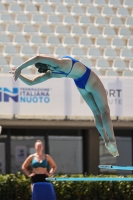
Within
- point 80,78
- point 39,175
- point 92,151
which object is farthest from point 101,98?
point 92,151

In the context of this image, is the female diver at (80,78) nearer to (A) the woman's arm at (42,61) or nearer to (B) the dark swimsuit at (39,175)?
(A) the woman's arm at (42,61)

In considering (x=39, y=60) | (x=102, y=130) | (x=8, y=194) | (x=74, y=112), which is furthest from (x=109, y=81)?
(x=39, y=60)

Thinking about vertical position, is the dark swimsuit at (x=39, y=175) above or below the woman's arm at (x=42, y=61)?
below

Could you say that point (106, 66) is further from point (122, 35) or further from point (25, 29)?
point (25, 29)

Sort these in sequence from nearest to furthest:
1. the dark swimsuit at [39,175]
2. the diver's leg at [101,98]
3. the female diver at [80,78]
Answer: the female diver at [80,78] → the diver's leg at [101,98] → the dark swimsuit at [39,175]

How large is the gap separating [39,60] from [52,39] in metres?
10.6

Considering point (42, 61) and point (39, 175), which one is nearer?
point (42, 61)

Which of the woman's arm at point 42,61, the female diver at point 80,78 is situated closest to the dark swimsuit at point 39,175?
the female diver at point 80,78

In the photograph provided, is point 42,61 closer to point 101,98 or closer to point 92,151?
point 101,98

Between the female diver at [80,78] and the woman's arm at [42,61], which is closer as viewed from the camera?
the woman's arm at [42,61]

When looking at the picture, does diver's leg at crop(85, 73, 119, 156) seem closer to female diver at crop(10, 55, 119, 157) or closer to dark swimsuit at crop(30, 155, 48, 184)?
female diver at crop(10, 55, 119, 157)

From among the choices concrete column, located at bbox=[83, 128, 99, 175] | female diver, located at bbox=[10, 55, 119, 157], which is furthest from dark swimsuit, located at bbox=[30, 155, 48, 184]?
concrete column, located at bbox=[83, 128, 99, 175]

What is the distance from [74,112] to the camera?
15.0m

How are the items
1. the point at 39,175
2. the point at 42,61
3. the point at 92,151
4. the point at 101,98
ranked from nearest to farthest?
the point at 42,61 < the point at 101,98 < the point at 39,175 < the point at 92,151
